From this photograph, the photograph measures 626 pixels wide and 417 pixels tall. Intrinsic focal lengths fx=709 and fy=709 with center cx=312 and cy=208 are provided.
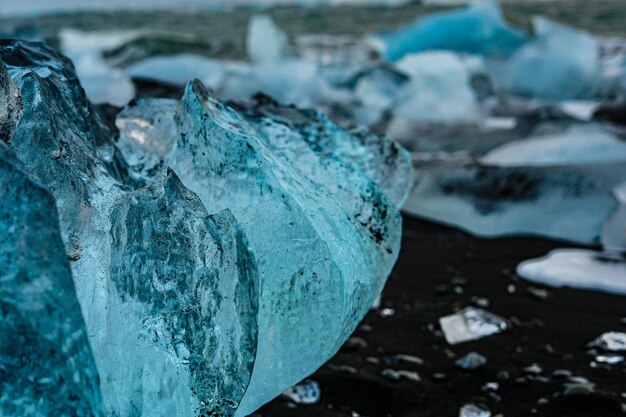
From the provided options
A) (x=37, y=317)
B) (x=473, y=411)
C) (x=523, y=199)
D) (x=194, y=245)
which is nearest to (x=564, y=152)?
(x=523, y=199)

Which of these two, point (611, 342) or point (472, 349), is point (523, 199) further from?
point (472, 349)

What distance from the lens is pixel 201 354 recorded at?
1.04 m

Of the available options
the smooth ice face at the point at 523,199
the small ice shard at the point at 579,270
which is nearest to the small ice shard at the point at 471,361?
the small ice shard at the point at 579,270

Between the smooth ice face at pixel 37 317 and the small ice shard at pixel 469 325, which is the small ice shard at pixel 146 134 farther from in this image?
the small ice shard at pixel 469 325

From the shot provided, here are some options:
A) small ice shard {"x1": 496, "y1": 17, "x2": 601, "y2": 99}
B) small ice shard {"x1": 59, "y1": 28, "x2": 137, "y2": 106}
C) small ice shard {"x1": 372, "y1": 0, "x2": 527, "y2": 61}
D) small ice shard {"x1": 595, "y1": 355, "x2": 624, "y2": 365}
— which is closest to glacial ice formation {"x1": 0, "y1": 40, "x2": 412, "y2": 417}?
small ice shard {"x1": 595, "y1": 355, "x2": 624, "y2": 365}

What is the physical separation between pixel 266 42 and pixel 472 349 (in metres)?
8.18

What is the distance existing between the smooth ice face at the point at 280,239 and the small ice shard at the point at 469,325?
0.80 m

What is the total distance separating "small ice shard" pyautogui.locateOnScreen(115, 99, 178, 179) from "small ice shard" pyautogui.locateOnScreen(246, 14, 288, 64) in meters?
8.08

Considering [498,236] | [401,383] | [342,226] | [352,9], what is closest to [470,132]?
[498,236]

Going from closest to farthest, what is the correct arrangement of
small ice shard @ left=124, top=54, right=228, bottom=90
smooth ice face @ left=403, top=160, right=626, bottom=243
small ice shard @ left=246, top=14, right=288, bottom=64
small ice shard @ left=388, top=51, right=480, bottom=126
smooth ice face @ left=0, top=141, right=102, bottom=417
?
smooth ice face @ left=0, top=141, right=102, bottom=417, smooth ice face @ left=403, top=160, right=626, bottom=243, small ice shard @ left=388, top=51, right=480, bottom=126, small ice shard @ left=124, top=54, right=228, bottom=90, small ice shard @ left=246, top=14, right=288, bottom=64

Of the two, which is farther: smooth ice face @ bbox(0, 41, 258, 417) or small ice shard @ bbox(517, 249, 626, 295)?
small ice shard @ bbox(517, 249, 626, 295)

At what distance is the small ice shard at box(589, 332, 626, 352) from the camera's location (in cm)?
193

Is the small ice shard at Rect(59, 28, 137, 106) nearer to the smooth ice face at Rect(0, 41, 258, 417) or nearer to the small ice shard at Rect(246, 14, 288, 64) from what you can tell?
the small ice shard at Rect(246, 14, 288, 64)

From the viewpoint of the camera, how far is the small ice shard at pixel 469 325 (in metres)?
2.02
